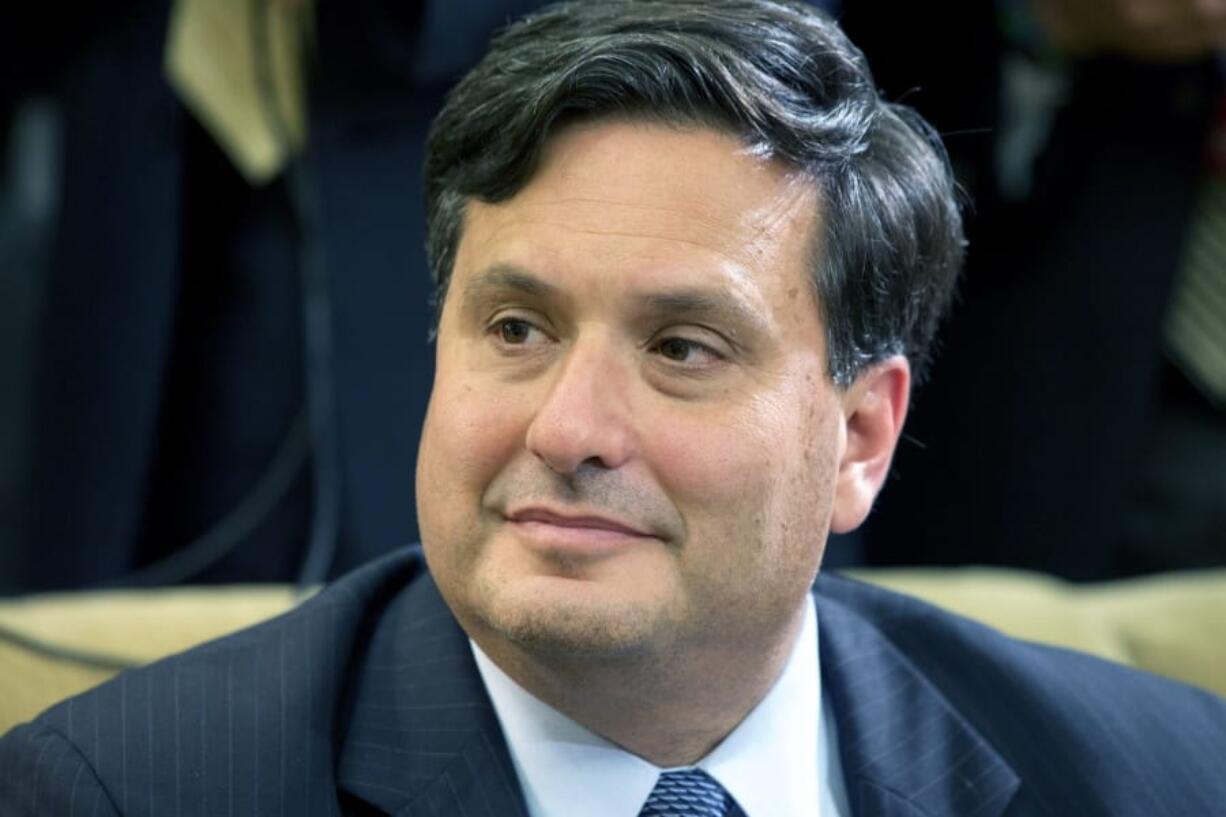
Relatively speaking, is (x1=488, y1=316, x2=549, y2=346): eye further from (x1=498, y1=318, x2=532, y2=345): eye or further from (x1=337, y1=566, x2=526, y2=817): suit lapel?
(x1=337, y1=566, x2=526, y2=817): suit lapel

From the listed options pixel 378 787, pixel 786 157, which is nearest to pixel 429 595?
pixel 378 787

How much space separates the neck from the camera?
1.72 m

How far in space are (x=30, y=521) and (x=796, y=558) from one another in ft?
4.98

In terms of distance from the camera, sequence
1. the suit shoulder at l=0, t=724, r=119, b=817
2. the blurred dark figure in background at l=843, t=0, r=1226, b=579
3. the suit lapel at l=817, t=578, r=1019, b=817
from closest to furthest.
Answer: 1. the suit shoulder at l=0, t=724, r=119, b=817
2. the suit lapel at l=817, t=578, r=1019, b=817
3. the blurred dark figure in background at l=843, t=0, r=1226, b=579

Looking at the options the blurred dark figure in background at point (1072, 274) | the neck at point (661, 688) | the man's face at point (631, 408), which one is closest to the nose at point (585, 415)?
the man's face at point (631, 408)

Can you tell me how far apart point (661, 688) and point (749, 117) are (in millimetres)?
465

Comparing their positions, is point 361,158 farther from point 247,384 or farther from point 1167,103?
point 1167,103

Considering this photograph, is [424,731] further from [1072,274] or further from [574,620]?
[1072,274]

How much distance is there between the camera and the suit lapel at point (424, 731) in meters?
1.74

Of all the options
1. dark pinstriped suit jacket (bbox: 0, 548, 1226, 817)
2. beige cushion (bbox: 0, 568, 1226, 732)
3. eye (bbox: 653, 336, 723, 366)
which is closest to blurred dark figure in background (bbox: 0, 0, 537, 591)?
beige cushion (bbox: 0, 568, 1226, 732)

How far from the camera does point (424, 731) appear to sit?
5.90 ft

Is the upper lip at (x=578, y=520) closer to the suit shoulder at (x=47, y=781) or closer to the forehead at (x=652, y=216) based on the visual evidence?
the forehead at (x=652, y=216)

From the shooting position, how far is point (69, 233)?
2.92 meters

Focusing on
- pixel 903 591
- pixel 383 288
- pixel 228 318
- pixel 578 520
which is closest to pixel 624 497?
pixel 578 520
